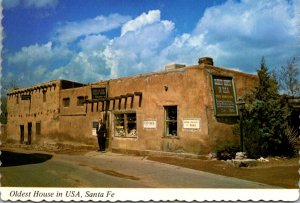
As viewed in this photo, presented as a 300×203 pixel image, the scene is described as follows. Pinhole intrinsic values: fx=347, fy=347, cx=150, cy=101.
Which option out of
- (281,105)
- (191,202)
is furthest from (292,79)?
(191,202)

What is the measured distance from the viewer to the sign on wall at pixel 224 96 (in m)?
13.5

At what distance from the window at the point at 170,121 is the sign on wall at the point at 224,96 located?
2.00 m

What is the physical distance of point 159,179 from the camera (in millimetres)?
9578

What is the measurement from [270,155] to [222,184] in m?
5.70

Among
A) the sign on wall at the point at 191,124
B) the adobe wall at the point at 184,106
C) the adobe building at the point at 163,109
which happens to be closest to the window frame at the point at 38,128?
the adobe building at the point at 163,109

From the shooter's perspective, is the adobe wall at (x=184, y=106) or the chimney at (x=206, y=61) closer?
the adobe wall at (x=184, y=106)

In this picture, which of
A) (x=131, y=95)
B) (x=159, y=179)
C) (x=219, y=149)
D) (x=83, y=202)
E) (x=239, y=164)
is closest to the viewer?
(x=83, y=202)

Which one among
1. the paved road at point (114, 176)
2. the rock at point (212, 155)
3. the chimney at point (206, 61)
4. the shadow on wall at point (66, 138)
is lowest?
the paved road at point (114, 176)

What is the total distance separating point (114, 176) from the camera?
→ 10.2m

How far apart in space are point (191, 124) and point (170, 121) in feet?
4.04

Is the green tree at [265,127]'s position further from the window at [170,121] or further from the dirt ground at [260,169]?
the window at [170,121]

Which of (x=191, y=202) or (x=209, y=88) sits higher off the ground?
(x=209, y=88)

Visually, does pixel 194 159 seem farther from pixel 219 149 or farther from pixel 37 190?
pixel 37 190

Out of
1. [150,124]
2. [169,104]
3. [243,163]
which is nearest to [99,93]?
[150,124]
